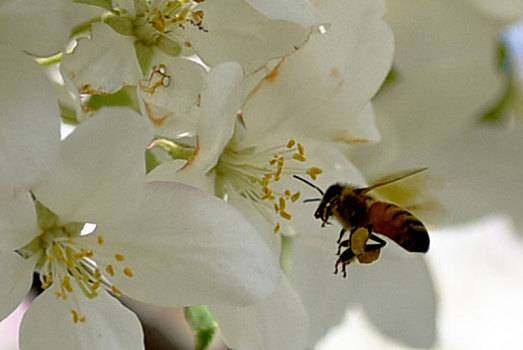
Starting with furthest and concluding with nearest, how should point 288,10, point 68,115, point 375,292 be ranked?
point 375,292, point 68,115, point 288,10

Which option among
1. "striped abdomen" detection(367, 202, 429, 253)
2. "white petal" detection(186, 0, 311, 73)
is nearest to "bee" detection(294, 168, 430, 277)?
"striped abdomen" detection(367, 202, 429, 253)

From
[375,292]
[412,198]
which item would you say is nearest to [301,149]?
[412,198]

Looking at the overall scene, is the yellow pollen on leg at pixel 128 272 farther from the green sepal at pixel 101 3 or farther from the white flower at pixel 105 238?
the green sepal at pixel 101 3

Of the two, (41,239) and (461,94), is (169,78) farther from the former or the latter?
(461,94)

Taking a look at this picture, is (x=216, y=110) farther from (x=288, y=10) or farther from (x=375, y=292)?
(x=375, y=292)

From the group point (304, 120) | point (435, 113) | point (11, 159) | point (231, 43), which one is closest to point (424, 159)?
point (435, 113)

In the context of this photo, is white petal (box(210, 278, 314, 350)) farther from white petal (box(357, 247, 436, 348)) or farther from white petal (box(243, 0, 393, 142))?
white petal (box(357, 247, 436, 348))
